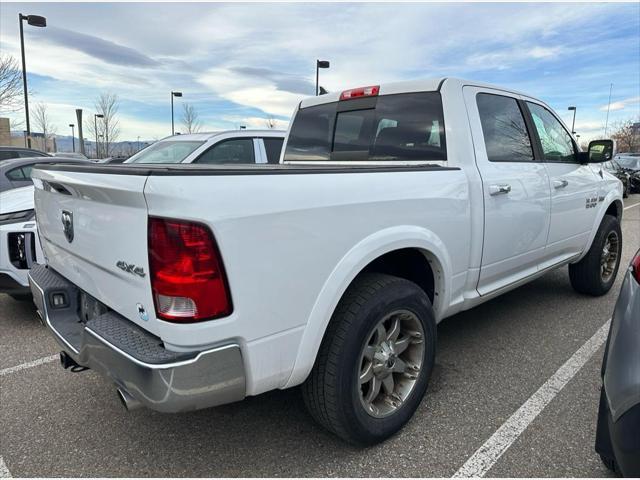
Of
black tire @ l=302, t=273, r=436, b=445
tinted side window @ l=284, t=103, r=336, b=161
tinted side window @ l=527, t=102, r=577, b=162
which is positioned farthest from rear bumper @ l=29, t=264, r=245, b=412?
tinted side window @ l=527, t=102, r=577, b=162

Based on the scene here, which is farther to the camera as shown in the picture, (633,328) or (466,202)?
(466,202)

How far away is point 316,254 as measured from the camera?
202cm

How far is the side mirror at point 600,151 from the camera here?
4.19 metres

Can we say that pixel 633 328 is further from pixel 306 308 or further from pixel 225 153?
pixel 225 153

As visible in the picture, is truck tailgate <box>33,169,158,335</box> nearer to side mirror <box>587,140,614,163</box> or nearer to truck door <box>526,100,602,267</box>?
truck door <box>526,100,602,267</box>

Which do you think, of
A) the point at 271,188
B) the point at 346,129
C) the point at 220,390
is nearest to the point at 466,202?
the point at 346,129

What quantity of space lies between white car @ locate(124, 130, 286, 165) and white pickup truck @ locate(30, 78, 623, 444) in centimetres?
272

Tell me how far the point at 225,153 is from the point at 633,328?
5.29 metres

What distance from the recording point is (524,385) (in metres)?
3.08

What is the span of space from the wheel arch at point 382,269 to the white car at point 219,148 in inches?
149

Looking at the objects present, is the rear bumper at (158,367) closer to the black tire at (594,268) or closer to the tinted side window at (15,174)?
the black tire at (594,268)

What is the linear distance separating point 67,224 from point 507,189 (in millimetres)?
2629

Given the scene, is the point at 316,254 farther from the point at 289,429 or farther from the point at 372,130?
the point at 372,130

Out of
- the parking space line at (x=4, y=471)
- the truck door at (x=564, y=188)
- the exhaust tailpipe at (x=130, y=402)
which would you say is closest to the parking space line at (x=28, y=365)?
the parking space line at (x=4, y=471)
